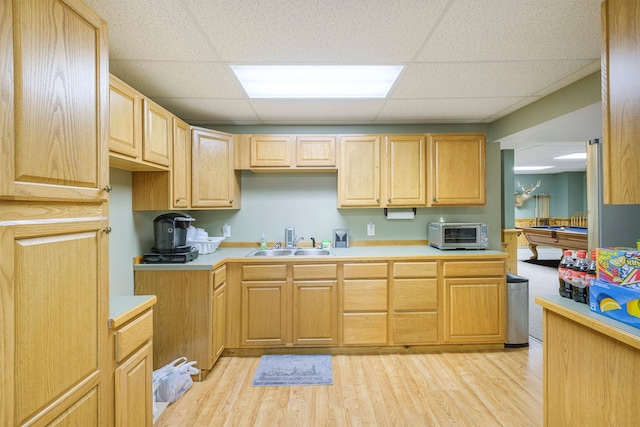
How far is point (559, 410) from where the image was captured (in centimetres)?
140

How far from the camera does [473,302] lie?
9.37 feet

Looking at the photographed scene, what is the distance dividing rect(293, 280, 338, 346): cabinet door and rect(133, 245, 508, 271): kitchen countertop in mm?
276

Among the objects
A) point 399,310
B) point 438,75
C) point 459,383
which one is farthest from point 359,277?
point 438,75

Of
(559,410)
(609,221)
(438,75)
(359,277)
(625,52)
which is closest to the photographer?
(625,52)

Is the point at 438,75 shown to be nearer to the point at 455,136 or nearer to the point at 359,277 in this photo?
the point at 455,136


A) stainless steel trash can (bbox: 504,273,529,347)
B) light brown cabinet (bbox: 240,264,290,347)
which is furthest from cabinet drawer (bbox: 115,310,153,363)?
stainless steel trash can (bbox: 504,273,529,347)

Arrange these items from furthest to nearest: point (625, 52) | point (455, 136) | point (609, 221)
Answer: point (455, 136) → point (609, 221) → point (625, 52)

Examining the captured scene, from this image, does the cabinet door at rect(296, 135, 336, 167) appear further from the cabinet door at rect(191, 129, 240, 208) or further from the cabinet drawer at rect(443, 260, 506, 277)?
the cabinet drawer at rect(443, 260, 506, 277)

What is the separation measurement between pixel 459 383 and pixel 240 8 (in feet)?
9.72

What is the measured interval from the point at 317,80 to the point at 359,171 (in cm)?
109

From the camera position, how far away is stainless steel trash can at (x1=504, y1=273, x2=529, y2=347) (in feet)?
9.59

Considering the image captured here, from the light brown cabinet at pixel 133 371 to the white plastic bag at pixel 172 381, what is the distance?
1.94ft

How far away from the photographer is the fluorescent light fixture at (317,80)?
212 cm

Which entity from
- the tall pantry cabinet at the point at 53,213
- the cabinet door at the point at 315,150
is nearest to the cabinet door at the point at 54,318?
the tall pantry cabinet at the point at 53,213
